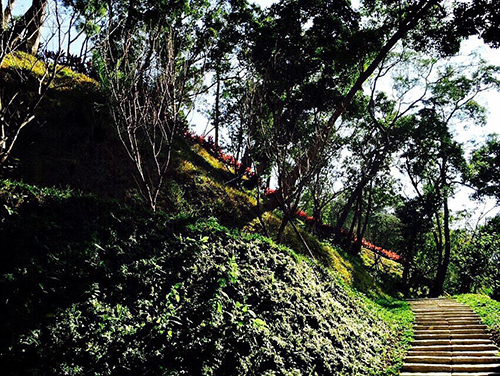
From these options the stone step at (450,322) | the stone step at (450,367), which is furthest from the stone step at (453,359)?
the stone step at (450,322)

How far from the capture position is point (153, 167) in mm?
11562

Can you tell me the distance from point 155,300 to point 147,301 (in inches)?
5.4

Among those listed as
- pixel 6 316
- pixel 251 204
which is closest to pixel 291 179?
pixel 251 204

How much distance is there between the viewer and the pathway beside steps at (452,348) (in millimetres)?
6152

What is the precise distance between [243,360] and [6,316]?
2.86 m

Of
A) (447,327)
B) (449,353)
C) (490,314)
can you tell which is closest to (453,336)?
(447,327)

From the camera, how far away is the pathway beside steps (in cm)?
615

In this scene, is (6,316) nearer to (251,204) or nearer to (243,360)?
(243,360)

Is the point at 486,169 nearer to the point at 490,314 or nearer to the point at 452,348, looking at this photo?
the point at 490,314

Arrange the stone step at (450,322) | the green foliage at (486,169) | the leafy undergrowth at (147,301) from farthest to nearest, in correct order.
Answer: the green foliage at (486,169) → the stone step at (450,322) → the leafy undergrowth at (147,301)

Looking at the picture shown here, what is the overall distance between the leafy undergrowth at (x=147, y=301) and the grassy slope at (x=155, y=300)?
0.01m

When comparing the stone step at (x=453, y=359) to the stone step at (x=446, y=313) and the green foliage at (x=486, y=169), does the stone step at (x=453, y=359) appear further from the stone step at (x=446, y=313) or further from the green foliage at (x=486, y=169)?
the green foliage at (x=486, y=169)

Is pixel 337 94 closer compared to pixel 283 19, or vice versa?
pixel 283 19

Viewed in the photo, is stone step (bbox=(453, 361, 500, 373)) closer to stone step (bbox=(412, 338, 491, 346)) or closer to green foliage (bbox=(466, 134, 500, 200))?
stone step (bbox=(412, 338, 491, 346))
